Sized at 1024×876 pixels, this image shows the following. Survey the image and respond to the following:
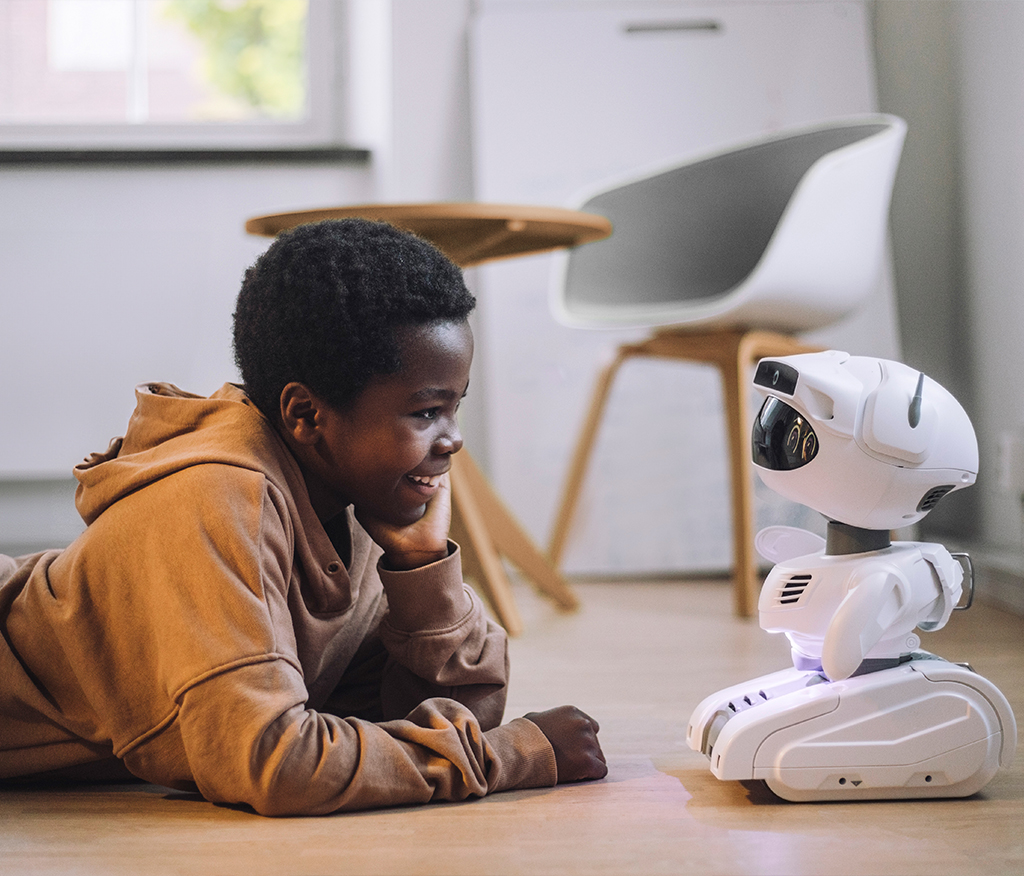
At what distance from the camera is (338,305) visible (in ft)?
2.62

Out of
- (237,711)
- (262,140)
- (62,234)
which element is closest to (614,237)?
(262,140)

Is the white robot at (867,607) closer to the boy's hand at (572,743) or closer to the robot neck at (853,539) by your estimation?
the robot neck at (853,539)

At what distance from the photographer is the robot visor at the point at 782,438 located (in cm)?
84

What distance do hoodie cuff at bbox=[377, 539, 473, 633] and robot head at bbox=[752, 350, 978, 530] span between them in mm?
272

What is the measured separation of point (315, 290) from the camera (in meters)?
0.80

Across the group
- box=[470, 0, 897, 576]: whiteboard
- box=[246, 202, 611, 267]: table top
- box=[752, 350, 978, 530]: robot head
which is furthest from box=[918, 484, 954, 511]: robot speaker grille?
box=[470, 0, 897, 576]: whiteboard

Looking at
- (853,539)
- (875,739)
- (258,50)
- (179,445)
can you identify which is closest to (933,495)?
(853,539)

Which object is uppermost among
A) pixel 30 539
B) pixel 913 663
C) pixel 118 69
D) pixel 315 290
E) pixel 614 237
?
pixel 118 69

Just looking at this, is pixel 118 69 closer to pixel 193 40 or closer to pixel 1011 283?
pixel 193 40

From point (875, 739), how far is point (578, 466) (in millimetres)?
1303

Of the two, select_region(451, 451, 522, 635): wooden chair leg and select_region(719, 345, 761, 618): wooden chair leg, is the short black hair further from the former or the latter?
select_region(719, 345, 761, 618): wooden chair leg

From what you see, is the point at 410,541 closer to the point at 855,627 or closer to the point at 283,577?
the point at 283,577

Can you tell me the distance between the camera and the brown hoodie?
73 centimetres

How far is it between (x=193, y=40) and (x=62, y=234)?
2.10 feet
